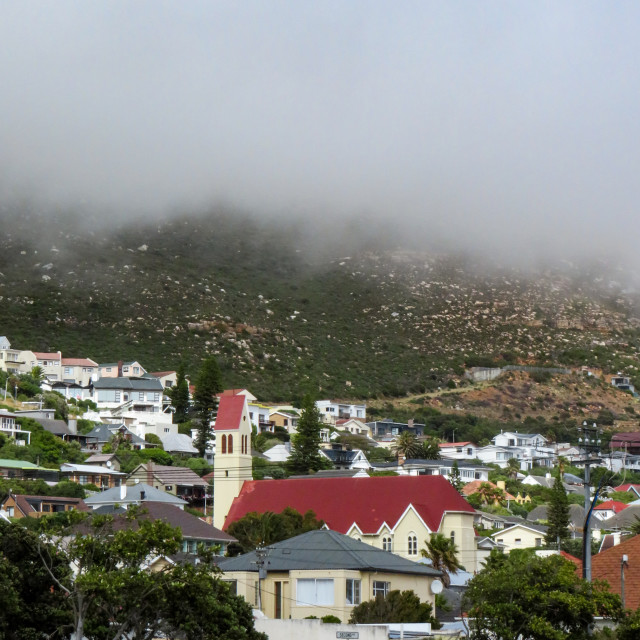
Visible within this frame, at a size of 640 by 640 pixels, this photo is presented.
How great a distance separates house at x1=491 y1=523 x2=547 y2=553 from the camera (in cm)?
8938

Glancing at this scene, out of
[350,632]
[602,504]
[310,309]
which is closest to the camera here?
[350,632]

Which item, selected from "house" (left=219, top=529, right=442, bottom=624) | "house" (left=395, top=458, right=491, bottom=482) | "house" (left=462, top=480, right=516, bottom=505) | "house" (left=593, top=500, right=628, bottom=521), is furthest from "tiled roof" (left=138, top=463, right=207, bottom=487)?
"house" (left=219, top=529, right=442, bottom=624)

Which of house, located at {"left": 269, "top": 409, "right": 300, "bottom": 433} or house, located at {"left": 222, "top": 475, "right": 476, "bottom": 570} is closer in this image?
house, located at {"left": 222, "top": 475, "right": 476, "bottom": 570}

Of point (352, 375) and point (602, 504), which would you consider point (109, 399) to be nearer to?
point (352, 375)

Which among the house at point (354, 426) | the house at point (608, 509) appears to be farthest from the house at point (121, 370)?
the house at point (608, 509)

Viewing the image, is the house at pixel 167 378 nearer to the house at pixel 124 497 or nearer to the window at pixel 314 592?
the house at pixel 124 497

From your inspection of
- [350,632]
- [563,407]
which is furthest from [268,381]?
[350,632]

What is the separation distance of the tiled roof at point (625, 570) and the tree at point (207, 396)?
7892 centimetres

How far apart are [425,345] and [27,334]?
178 feet

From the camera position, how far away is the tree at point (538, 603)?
123ft

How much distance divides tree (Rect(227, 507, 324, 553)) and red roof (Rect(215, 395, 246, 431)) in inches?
485

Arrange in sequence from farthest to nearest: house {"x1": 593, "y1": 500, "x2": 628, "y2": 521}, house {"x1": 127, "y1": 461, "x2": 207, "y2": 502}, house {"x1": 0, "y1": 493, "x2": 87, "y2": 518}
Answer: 1. house {"x1": 593, "y1": 500, "x2": 628, "y2": 521}
2. house {"x1": 127, "y1": 461, "x2": 207, "y2": 502}
3. house {"x1": 0, "y1": 493, "x2": 87, "y2": 518}

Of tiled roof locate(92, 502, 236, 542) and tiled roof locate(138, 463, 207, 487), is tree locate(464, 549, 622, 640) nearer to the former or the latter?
tiled roof locate(92, 502, 236, 542)

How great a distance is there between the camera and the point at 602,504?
4331 inches
